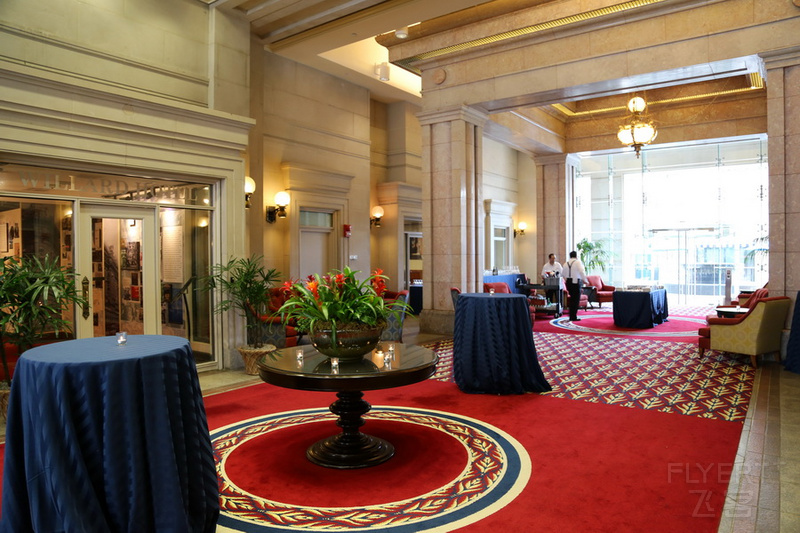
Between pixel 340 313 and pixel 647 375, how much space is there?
4415mm

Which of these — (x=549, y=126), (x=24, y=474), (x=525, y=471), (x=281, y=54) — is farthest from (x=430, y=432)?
(x=549, y=126)

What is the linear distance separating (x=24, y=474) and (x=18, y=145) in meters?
4.09

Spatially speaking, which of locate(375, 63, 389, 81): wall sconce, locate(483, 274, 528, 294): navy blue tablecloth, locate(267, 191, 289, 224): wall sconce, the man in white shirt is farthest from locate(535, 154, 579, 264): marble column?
locate(267, 191, 289, 224): wall sconce

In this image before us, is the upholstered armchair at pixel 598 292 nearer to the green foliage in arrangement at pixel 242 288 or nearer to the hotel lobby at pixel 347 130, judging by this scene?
the hotel lobby at pixel 347 130

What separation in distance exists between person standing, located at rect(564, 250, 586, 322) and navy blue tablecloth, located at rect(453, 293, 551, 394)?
6306mm

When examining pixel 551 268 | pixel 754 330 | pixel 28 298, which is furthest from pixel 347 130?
pixel 754 330

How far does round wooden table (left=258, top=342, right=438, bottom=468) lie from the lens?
3.46m

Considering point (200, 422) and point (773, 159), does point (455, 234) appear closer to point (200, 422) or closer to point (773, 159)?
point (773, 159)

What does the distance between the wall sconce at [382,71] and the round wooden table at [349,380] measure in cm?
899

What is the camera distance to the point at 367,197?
12.9 metres

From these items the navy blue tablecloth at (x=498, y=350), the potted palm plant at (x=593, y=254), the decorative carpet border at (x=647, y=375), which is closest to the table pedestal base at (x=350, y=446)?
the navy blue tablecloth at (x=498, y=350)

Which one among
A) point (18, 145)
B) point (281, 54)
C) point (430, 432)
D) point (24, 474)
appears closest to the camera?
point (24, 474)

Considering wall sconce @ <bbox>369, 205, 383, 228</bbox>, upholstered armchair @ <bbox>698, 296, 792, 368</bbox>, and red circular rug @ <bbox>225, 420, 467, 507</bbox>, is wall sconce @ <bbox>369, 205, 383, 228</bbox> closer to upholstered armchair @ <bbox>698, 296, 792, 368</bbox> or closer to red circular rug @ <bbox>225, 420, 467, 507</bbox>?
upholstered armchair @ <bbox>698, 296, 792, 368</bbox>

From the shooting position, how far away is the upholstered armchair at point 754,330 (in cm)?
656
